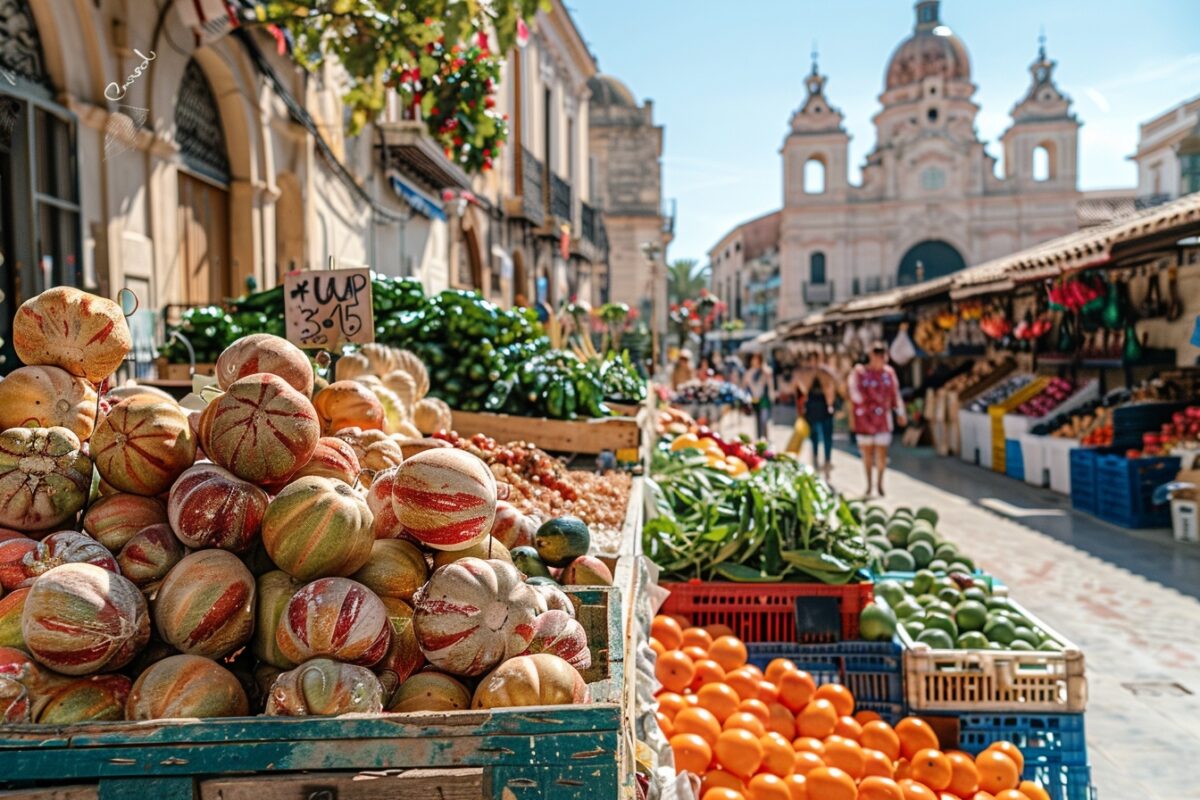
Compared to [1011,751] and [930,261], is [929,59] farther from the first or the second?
[1011,751]

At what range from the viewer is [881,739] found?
10.6 ft

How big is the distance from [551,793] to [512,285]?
66.6 feet

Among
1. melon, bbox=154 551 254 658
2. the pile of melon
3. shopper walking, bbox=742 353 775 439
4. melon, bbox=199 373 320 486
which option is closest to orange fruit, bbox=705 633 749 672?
the pile of melon

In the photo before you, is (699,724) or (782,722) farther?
(782,722)

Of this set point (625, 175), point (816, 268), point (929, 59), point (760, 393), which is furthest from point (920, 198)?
point (760, 393)

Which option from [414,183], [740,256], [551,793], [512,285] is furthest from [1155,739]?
[740,256]

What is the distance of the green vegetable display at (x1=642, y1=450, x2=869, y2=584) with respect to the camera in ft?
12.8

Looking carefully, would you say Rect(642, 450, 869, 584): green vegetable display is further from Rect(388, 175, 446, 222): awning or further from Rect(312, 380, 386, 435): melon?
Rect(388, 175, 446, 222): awning

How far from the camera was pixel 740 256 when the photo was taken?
72.3 m

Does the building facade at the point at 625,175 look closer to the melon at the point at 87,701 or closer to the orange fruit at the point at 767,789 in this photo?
the orange fruit at the point at 767,789

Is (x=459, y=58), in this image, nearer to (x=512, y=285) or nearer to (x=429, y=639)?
(x=429, y=639)

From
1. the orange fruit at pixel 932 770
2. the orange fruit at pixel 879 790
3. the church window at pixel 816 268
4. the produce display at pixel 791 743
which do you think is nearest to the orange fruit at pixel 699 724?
the produce display at pixel 791 743

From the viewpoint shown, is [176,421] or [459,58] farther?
[459,58]

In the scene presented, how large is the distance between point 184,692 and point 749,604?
2.82 m
